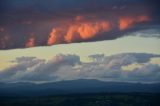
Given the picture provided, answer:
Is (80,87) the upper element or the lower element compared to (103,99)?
upper

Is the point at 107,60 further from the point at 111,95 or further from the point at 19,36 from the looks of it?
the point at 19,36

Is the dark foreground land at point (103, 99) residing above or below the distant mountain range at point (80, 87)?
below

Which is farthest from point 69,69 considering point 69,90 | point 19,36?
point 19,36

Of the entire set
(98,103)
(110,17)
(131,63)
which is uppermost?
(110,17)

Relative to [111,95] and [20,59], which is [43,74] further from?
[111,95]

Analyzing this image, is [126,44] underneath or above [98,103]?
above

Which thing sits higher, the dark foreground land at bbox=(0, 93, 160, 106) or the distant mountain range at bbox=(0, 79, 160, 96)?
the distant mountain range at bbox=(0, 79, 160, 96)
